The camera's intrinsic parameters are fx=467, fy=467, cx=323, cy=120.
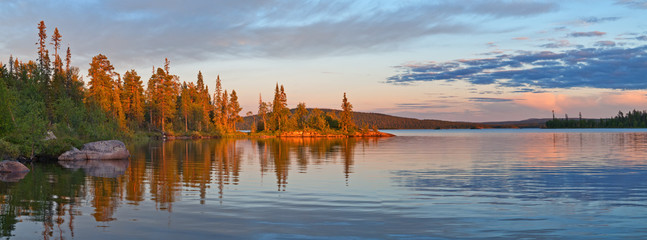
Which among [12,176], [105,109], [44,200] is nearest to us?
[44,200]

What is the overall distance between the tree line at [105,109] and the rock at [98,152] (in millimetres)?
1059

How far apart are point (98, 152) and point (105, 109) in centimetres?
4138

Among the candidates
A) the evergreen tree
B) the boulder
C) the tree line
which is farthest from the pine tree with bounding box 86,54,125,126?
the boulder

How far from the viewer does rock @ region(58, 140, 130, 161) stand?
123ft

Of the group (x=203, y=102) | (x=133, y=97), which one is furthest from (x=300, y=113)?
(x=133, y=97)

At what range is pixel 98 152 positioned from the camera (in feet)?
127

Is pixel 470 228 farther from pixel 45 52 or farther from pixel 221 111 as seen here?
pixel 221 111

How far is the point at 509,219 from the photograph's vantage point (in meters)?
13.9

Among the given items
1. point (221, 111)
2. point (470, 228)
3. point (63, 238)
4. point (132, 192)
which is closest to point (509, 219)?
point (470, 228)

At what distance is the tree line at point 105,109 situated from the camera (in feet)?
117

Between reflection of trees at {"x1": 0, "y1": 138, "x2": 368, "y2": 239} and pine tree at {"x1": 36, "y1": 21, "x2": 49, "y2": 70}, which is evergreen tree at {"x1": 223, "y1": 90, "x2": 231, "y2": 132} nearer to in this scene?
pine tree at {"x1": 36, "y1": 21, "x2": 49, "y2": 70}

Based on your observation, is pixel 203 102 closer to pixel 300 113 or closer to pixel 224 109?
pixel 224 109

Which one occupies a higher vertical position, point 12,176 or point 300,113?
point 300,113

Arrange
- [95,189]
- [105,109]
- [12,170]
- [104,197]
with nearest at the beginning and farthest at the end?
[104,197]
[95,189]
[12,170]
[105,109]
